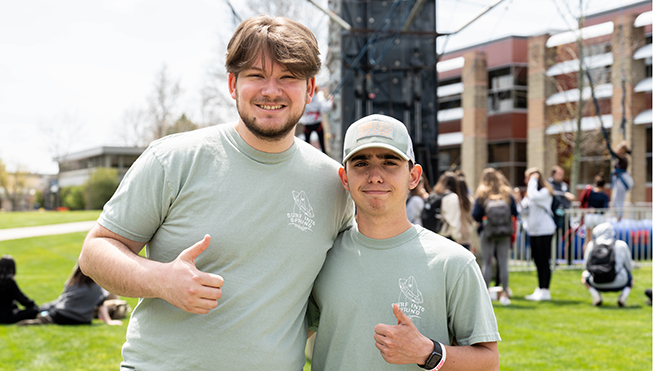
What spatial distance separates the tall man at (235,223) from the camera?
6.52 feet

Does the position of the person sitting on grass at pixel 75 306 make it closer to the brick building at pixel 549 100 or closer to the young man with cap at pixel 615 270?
the young man with cap at pixel 615 270

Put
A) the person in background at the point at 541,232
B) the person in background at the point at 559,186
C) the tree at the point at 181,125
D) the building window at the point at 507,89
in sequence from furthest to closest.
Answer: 1. the tree at the point at 181,125
2. the building window at the point at 507,89
3. the person in background at the point at 559,186
4. the person in background at the point at 541,232

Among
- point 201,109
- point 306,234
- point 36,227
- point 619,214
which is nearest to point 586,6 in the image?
point 619,214

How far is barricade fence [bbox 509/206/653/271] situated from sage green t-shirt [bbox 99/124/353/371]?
411 inches

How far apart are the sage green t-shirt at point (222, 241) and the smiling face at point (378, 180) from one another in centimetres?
24

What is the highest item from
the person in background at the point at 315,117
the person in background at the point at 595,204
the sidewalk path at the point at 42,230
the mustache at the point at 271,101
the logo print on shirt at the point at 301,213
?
the person in background at the point at 315,117

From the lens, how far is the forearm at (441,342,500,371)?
200 cm

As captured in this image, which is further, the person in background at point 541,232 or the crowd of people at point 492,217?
the person in background at point 541,232

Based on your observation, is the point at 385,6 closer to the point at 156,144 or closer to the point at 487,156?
the point at 156,144

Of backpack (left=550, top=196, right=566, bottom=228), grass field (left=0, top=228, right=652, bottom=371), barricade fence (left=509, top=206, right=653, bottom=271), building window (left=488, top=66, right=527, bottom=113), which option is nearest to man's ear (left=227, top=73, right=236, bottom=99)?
grass field (left=0, top=228, right=652, bottom=371)

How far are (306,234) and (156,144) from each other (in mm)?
700

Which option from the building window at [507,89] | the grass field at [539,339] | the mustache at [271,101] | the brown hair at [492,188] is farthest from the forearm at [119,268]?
the building window at [507,89]

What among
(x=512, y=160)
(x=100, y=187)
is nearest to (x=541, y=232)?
(x=512, y=160)

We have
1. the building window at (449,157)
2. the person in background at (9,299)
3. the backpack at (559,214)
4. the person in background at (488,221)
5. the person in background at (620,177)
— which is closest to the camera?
the person in background at (9,299)
